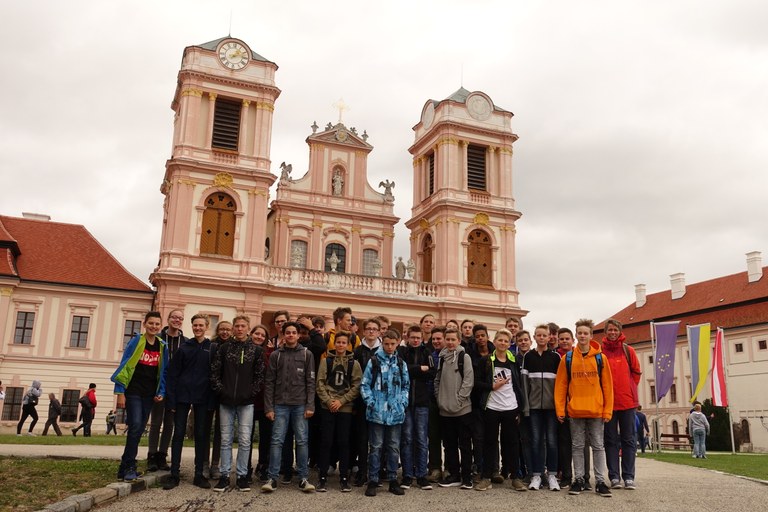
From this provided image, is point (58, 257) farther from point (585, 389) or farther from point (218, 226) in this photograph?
point (585, 389)

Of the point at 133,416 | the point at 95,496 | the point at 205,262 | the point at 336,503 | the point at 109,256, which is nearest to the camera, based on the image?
the point at 95,496

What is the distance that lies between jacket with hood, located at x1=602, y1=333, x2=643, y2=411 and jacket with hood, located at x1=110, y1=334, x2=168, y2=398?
18.8 feet

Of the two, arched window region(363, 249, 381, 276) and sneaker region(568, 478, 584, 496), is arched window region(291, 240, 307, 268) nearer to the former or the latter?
arched window region(363, 249, 381, 276)

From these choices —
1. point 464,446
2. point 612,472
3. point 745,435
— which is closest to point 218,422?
point 464,446

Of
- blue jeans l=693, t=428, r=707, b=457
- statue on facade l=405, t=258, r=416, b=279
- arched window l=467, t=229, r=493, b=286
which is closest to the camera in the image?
blue jeans l=693, t=428, r=707, b=457

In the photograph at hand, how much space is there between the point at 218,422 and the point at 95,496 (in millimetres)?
1949

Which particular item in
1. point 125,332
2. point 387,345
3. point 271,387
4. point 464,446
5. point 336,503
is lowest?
point 336,503

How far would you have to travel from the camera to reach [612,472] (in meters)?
9.48

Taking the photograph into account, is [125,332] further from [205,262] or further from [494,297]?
[494,297]

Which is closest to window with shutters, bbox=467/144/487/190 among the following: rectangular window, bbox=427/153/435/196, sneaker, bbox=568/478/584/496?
rectangular window, bbox=427/153/435/196

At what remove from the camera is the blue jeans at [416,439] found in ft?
31.0

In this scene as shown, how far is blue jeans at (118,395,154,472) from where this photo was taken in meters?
8.71

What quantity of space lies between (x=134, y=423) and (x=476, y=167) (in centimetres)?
3072

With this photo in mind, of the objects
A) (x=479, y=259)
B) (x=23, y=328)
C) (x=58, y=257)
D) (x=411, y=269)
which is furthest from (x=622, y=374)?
(x=58, y=257)
